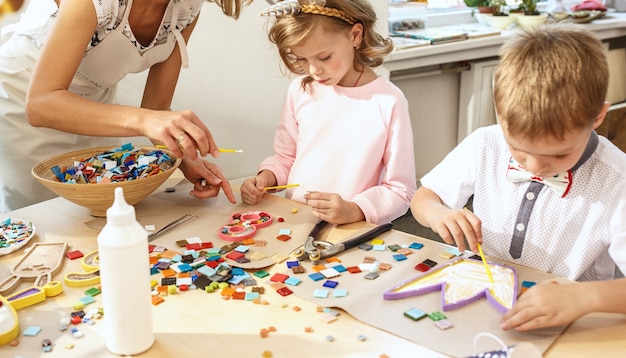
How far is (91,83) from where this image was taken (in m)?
1.79

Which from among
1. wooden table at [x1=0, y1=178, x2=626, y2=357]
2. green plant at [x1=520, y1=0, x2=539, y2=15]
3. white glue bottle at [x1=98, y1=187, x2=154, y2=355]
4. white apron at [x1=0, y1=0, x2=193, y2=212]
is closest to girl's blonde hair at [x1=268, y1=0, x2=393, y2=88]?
A: white apron at [x1=0, y1=0, x2=193, y2=212]

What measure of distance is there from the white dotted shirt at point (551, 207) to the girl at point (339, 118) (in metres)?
0.22

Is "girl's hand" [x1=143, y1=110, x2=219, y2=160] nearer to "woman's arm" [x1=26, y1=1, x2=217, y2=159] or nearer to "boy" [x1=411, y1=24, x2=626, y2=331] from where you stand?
"woman's arm" [x1=26, y1=1, x2=217, y2=159]

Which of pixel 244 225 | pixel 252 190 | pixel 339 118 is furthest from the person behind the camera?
pixel 339 118

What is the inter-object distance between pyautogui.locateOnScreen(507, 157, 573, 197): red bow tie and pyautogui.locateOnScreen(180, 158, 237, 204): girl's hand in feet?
2.07

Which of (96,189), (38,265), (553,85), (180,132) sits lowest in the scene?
(38,265)

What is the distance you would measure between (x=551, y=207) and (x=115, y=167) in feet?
3.09

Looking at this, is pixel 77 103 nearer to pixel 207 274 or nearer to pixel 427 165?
pixel 207 274

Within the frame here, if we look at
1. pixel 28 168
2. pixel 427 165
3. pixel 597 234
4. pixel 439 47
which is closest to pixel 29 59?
pixel 28 168

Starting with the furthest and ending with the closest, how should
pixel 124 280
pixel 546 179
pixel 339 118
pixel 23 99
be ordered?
pixel 23 99 < pixel 339 118 < pixel 546 179 < pixel 124 280

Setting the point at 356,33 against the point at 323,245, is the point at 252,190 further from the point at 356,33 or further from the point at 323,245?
the point at 356,33

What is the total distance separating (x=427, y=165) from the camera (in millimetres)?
3744

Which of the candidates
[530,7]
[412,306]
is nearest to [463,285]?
A: [412,306]

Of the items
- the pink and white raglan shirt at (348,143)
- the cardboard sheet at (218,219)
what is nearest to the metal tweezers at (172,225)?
the cardboard sheet at (218,219)
